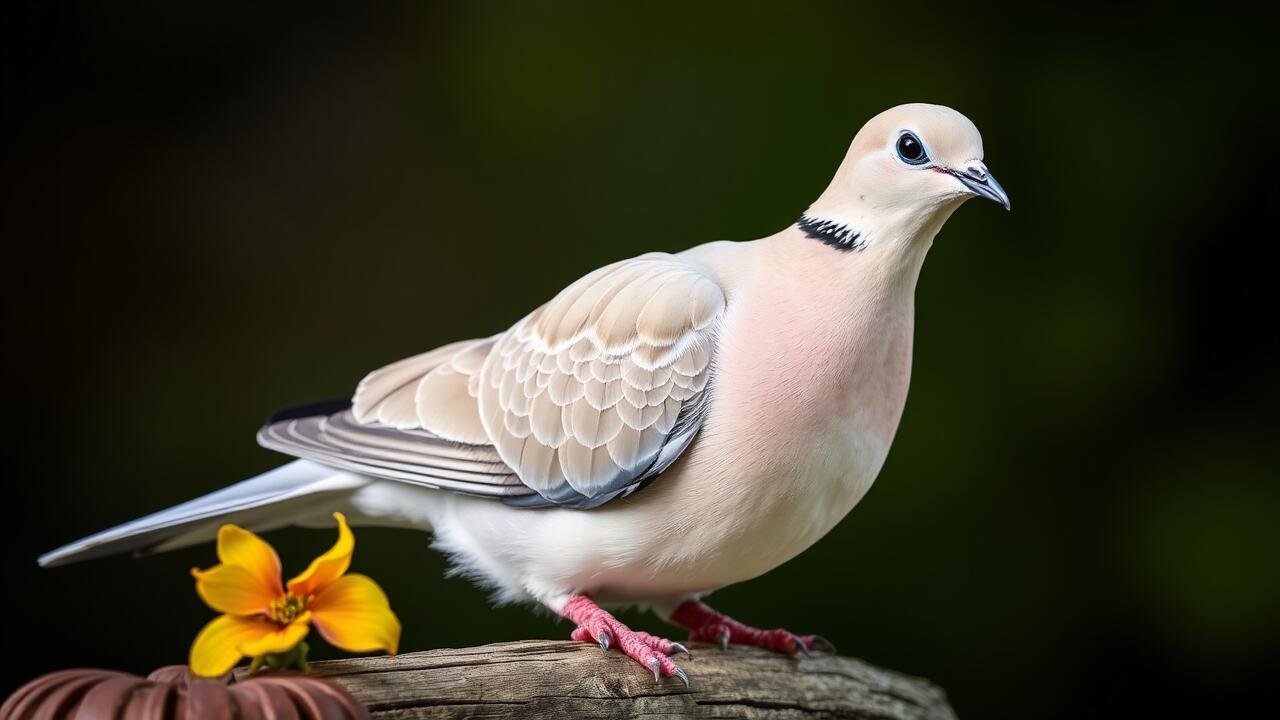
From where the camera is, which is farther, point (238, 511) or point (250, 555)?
point (238, 511)

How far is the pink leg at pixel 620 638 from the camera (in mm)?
1923

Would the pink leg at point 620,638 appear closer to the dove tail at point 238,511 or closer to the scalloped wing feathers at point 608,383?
the scalloped wing feathers at point 608,383

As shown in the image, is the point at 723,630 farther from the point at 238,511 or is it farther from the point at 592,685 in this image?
the point at 238,511

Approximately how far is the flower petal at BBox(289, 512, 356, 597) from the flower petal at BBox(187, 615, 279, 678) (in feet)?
0.19

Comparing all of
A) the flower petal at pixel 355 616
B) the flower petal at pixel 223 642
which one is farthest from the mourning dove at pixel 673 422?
the flower petal at pixel 223 642

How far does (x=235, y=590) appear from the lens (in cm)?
154

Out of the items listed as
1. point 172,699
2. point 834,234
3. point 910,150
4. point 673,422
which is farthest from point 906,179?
point 172,699

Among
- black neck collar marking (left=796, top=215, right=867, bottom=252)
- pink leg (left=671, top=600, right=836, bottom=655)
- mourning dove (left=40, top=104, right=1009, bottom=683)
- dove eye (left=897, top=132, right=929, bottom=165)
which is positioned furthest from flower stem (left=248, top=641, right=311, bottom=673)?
dove eye (left=897, top=132, right=929, bottom=165)

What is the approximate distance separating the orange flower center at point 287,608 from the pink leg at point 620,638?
52cm

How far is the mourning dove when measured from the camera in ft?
6.08

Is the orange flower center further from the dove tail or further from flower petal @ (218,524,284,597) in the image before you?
the dove tail

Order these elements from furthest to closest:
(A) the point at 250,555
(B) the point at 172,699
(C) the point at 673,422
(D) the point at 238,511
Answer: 1. (D) the point at 238,511
2. (C) the point at 673,422
3. (A) the point at 250,555
4. (B) the point at 172,699

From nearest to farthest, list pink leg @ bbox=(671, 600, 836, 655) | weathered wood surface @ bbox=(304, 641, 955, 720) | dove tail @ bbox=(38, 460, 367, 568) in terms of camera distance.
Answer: weathered wood surface @ bbox=(304, 641, 955, 720) < dove tail @ bbox=(38, 460, 367, 568) < pink leg @ bbox=(671, 600, 836, 655)

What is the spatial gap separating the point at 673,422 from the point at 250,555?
2.09ft
